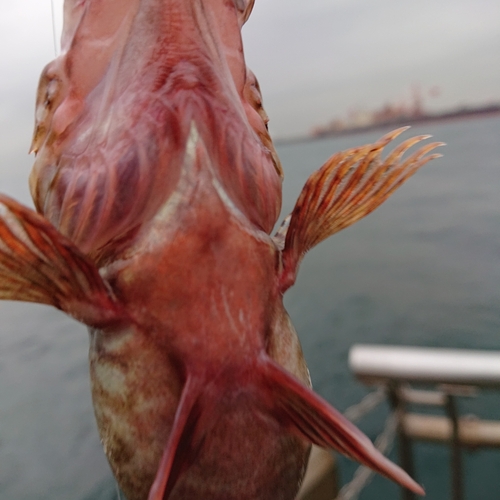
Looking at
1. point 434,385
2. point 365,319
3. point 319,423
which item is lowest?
point 365,319

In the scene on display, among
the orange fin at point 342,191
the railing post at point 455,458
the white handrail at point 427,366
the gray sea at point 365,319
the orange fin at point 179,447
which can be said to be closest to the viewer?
the orange fin at point 179,447

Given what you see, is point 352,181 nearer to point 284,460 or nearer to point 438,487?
point 284,460

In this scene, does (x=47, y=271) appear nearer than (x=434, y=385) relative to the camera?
Yes

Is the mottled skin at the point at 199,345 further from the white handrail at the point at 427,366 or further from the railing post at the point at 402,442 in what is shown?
the railing post at the point at 402,442

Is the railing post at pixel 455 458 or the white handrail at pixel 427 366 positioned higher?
the white handrail at pixel 427 366

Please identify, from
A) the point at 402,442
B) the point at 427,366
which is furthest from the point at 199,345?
the point at 402,442

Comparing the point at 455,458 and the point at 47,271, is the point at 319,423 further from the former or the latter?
the point at 455,458

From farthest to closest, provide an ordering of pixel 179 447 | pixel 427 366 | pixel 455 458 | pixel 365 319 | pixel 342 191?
pixel 365 319, pixel 455 458, pixel 427 366, pixel 342 191, pixel 179 447

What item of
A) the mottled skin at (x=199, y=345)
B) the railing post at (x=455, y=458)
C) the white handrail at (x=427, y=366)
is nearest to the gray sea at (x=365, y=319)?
the railing post at (x=455, y=458)
